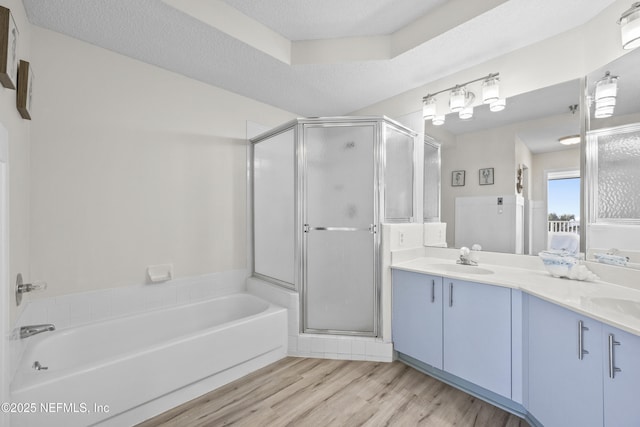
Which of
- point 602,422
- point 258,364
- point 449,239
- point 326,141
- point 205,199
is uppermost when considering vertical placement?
point 326,141

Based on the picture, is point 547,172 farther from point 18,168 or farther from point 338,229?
point 18,168

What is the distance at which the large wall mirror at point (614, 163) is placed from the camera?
5.05ft

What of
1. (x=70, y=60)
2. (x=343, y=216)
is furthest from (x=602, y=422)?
(x=70, y=60)

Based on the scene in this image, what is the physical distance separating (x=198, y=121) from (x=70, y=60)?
0.92m

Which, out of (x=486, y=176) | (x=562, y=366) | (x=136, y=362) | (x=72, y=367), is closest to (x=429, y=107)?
(x=486, y=176)

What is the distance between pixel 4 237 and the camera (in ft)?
3.50

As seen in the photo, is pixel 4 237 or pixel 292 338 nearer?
pixel 4 237

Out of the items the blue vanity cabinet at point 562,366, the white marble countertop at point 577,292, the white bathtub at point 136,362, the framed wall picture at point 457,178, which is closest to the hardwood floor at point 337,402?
the white bathtub at point 136,362

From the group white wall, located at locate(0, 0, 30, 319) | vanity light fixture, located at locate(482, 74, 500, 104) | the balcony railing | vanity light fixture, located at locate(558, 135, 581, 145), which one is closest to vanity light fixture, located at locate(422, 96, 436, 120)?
vanity light fixture, located at locate(482, 74, 500, 104)

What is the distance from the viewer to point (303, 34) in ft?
7.37

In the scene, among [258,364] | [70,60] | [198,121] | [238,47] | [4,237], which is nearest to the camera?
[4,237]

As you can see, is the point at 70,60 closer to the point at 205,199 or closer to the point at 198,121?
the point at 198,121

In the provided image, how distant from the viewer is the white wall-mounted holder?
89.6 inches

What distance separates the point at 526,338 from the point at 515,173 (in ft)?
4.07
